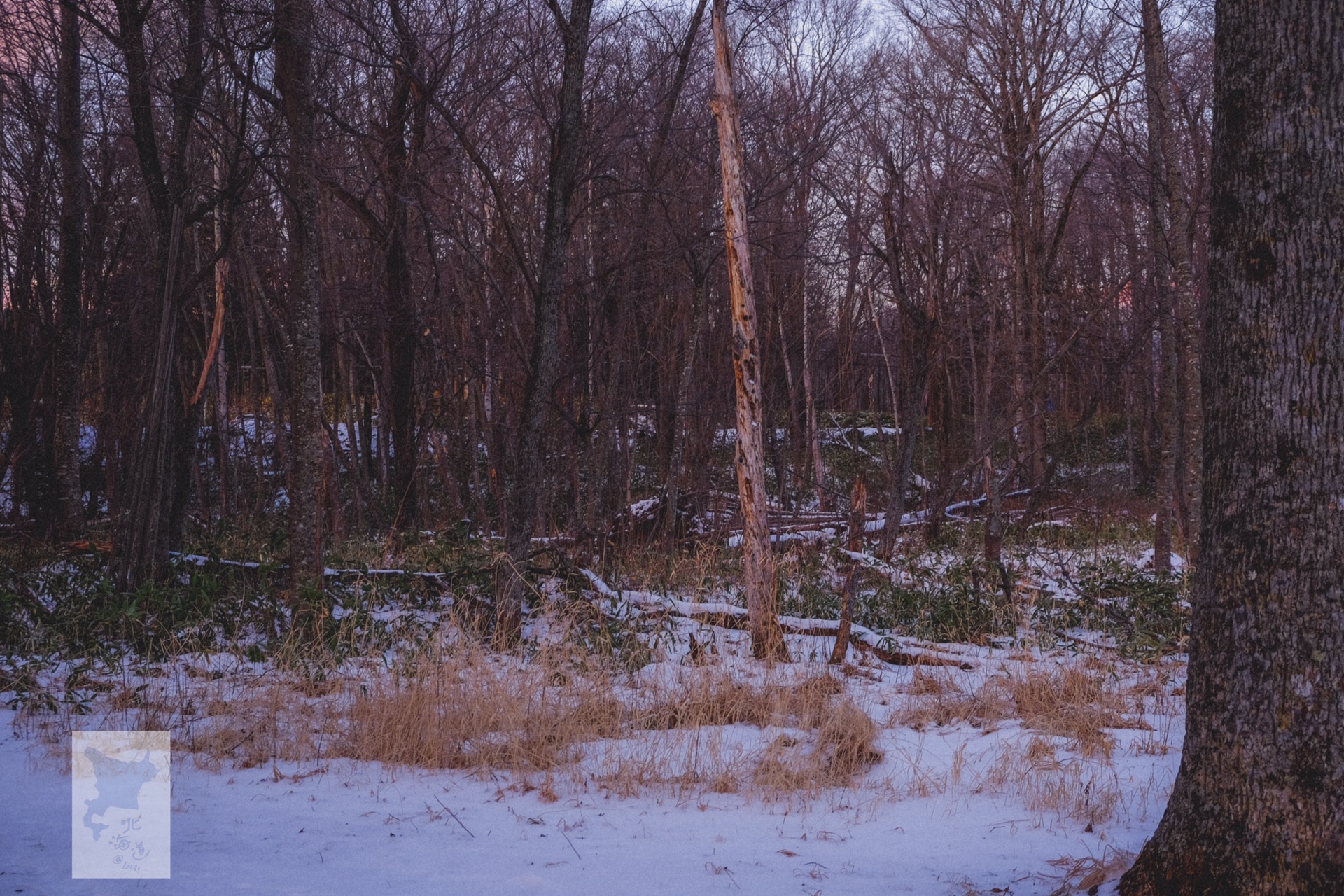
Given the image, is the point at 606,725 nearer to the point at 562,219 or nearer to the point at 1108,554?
the point at 562,219

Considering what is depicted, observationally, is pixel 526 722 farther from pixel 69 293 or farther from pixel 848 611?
pixel 69 293

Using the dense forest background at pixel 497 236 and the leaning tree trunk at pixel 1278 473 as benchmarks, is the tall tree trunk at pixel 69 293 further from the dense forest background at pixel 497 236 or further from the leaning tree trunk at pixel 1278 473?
the leaning tree trunk at pixel 1278 473

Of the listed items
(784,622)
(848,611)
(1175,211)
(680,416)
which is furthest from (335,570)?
(1175,211)

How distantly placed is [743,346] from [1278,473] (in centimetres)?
499

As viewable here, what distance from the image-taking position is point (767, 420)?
57.3ft

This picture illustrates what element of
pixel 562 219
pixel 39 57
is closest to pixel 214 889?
pixel 562 219

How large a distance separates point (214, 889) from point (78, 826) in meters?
0.98

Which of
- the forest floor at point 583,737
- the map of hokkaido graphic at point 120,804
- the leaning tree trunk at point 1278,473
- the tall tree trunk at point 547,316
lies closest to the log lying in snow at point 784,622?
the forest floor at point 583,737

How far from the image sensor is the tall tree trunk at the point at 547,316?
735 centimetres

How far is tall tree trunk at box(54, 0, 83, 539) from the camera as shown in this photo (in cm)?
1099

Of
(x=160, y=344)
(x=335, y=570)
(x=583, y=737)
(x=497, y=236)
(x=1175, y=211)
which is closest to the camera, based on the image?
(x=583, y=737)

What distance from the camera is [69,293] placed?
1118 centimetres

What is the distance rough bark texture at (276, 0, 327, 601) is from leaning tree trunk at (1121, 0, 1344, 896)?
20.4 feet

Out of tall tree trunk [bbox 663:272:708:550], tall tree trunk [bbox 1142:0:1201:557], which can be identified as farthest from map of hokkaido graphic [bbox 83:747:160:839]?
tall tree trunk [bbox 1142:0:1201:557]
